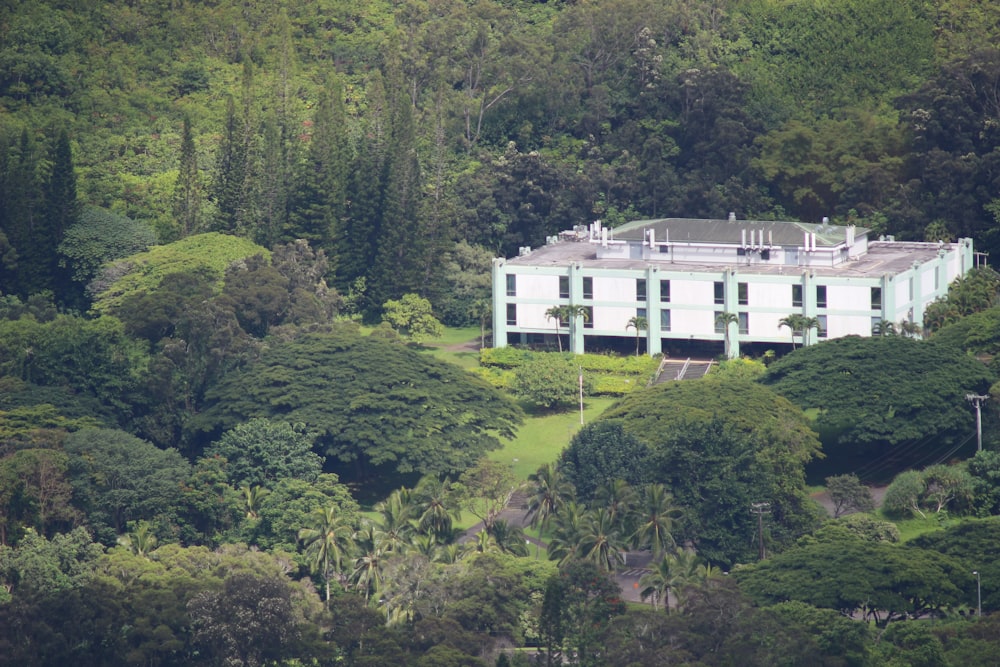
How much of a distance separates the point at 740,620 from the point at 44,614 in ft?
78.8

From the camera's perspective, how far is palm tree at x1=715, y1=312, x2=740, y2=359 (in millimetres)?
119188

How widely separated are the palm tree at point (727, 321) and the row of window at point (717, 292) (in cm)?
93

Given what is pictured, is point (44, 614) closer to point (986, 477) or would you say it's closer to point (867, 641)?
point (867, 641)

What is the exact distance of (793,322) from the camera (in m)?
117

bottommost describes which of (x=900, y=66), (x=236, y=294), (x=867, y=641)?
(x=867, y=641)

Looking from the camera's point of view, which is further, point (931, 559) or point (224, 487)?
point (224, 487)

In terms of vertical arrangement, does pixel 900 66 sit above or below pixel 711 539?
above

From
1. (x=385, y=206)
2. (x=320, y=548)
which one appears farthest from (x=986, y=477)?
(x=385, y=206)

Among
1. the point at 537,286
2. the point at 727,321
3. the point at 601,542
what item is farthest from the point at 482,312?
the point at 601,542

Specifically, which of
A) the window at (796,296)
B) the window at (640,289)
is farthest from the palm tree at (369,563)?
the window at (796,296)

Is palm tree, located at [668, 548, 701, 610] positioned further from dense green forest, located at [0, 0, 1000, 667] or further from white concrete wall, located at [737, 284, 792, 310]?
white concrete wall, located at [737, 284, 792, 310]

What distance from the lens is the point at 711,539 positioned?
301 feet

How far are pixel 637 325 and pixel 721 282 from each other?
471cm

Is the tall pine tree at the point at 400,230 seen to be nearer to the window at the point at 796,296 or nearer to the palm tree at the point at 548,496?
the window at the point at 796,296
